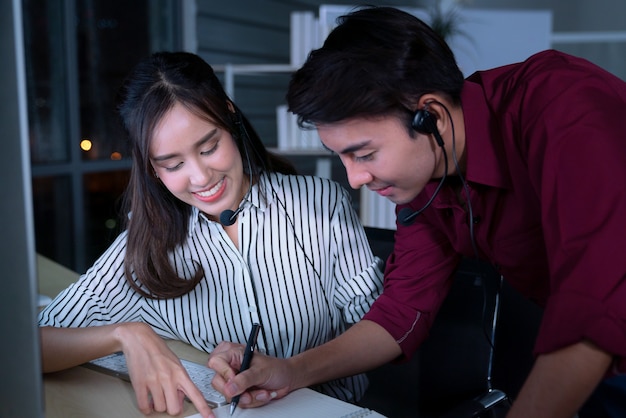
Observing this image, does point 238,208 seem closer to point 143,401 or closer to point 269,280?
point 269,280

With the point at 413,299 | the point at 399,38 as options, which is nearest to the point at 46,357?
the point at 413,299

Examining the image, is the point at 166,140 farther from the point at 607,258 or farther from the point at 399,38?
the point at 607,258

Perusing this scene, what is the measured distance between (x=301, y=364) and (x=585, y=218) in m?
0.56

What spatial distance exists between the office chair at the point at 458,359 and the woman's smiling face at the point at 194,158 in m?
0.50

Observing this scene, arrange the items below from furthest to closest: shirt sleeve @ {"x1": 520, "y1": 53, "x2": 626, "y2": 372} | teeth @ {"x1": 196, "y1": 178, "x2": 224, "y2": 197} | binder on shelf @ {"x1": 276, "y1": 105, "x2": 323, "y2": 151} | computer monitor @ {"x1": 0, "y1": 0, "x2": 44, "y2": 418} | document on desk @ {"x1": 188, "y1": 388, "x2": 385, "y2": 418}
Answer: binder on shelf @ {"x1": 276, "y1": 105, "x2": 323, "y2": 151} → teeth @ {"x1": 196, "y1": 178, "x2": 224, "y2": 197} → document on desk @ {"x1": 188, "y1": 388, "x2": 385, "y2": 418} → shirt sleeve @ {"x1": 520, "y1": 53, "x2": 626, "y2": 372} → computer monitor @ {"x1": 0, "y1": 0, "x2": 44, "y2": 418}

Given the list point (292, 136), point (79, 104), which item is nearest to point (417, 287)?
point (292, 136)

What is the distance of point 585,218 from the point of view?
2.37 ft

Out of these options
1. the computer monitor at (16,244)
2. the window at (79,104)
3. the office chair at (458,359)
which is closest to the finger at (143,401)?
the computer monitor at (16,244)

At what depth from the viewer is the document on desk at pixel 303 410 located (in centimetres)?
95

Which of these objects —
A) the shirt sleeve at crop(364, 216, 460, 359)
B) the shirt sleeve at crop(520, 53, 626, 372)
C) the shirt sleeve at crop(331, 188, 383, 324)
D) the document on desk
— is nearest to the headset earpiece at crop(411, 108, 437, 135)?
the shirt sleeve at crop(520, 53, 626, 372)

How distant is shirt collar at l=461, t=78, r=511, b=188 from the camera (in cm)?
100

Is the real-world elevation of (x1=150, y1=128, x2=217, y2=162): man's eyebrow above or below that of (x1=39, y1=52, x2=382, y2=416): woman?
above

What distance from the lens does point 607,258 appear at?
0.71 m

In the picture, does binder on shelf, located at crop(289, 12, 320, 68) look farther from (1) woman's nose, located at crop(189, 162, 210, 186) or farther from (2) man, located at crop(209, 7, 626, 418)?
(2) man, located at crop(209, 7, 626, 418)
